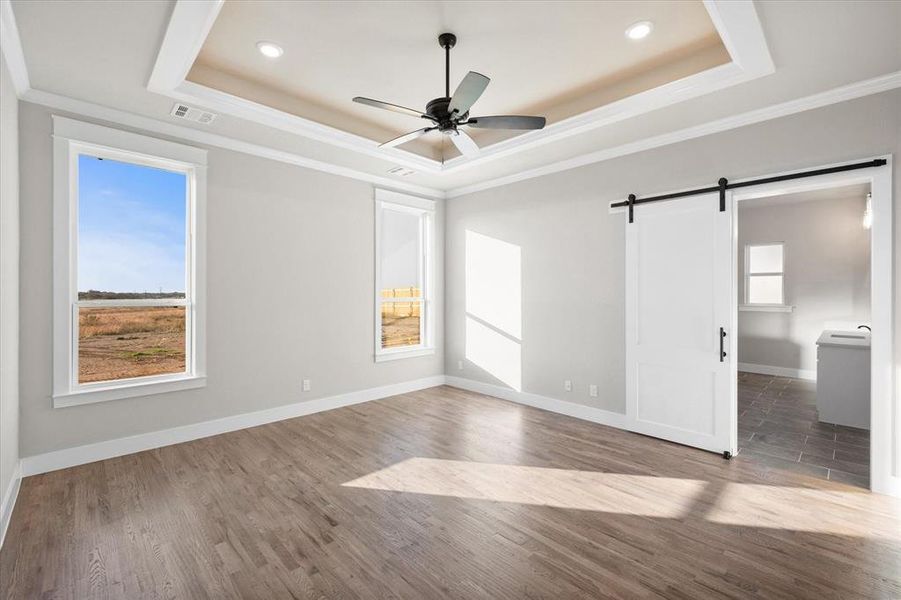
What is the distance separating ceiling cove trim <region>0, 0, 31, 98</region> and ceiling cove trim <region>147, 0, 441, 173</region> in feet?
2.14

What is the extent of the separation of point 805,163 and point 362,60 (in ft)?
11.5

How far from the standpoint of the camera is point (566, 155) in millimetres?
4445

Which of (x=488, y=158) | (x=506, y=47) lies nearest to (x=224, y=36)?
(x=506, y=47)

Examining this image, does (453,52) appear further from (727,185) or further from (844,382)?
(844,382)

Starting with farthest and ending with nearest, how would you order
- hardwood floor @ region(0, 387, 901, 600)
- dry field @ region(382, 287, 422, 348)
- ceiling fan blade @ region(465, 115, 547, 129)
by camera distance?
dry field @ region(382, 287, 422, 348)
ceiling fan blade @ region(465, 115, 547, 129)
hardwood floor @ region(0, 387, 901, 600)

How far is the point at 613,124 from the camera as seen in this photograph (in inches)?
142

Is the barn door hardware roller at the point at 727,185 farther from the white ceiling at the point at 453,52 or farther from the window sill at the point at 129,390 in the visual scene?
the window sill at the point at 129,390

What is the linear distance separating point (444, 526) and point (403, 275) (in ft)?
12.7

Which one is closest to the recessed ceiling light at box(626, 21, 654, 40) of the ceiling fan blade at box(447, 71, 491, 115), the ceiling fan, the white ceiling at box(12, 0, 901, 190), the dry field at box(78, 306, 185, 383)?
the white ceiling at box(12, 0, 901, 190)

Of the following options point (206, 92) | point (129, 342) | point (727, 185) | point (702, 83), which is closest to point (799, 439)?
point (727, 185)

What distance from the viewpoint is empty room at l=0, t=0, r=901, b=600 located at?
2.24 metres

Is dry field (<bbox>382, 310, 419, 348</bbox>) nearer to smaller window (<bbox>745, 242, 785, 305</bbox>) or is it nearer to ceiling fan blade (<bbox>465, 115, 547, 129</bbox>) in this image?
ceiling fan blade (<bbox>465, 115, 547, 129</bbox>)

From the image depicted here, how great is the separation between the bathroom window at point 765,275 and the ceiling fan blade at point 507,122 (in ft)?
20.6

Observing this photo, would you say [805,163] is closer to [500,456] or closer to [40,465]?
[500,456]
